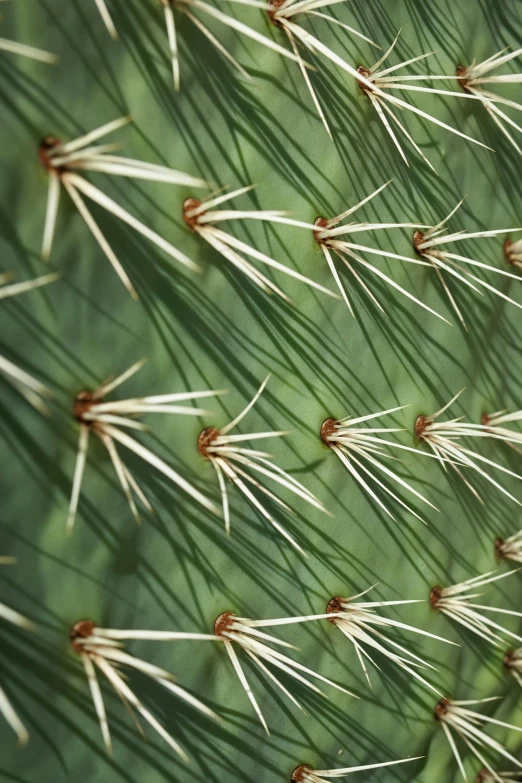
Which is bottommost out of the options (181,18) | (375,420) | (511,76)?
(375,420)

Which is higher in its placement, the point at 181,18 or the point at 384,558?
the point at 181,18

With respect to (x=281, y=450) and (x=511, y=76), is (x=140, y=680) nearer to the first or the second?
(x=281, y=450)

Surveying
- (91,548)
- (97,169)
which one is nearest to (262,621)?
(91,548)

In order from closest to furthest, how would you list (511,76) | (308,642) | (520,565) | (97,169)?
(97,169) < (308,642) < (511,76) < (520,565)

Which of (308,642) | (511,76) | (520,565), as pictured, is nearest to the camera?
(308,642)

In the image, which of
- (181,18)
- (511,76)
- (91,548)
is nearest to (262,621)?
(91,548)

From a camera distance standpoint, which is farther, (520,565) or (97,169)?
(520,565)

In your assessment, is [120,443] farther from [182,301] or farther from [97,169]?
[97,169]
